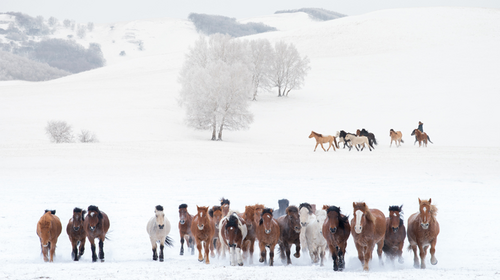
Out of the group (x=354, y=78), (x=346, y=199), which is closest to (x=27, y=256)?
(x=346, y=199)

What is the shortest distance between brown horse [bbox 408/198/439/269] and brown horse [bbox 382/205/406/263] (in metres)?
0.22

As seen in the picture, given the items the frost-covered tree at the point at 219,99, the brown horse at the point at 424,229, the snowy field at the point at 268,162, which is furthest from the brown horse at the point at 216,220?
the frost-covered tree at the point at 219,99

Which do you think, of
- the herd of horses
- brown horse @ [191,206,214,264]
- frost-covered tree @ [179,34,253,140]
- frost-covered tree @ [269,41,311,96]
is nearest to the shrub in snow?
frost-covered tree @ [179,34,253,140]

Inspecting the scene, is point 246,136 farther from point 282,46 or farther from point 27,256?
point 27,256

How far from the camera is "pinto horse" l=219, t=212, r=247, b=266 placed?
817 centimetres

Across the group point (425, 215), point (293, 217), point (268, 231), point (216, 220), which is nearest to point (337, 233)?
point (293, 217)

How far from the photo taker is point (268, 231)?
8.27 meters

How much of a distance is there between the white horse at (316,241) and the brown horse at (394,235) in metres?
1.29

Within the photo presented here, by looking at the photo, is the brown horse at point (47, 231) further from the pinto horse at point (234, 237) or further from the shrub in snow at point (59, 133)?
the shrub in snow at point (59, 133)

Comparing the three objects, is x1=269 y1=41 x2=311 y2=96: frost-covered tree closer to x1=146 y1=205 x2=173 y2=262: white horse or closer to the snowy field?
the snowy field

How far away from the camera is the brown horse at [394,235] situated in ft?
26.0

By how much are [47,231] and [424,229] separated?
770 cm

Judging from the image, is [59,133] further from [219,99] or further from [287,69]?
[287,69]

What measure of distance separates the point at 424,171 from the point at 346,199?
8.47 meters
